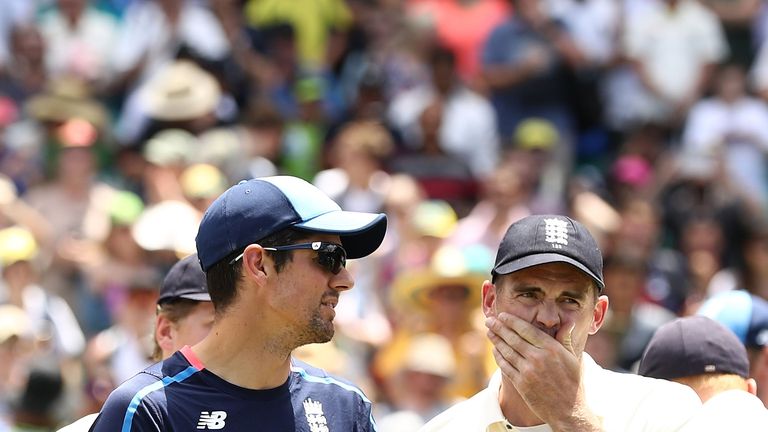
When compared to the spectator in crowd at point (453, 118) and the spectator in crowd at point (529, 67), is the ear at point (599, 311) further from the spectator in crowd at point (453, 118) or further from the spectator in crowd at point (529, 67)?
the spectator in crowd at point (529, 67)

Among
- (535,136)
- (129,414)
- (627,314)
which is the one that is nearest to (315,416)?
(129,414)

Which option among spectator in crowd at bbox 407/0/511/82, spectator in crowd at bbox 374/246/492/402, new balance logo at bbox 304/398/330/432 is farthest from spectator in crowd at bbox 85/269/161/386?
new balance logo at bbox 304/398/330/432

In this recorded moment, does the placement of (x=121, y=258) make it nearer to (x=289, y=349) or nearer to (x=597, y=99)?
(x=597, y=99)

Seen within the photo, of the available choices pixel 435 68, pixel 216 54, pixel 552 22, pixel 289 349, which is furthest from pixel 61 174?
pixel 289 349

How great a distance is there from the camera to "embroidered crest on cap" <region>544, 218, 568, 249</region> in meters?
4.62

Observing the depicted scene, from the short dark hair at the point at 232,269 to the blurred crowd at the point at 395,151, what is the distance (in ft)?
14.4

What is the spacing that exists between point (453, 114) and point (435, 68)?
458 mm

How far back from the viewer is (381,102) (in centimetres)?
1355

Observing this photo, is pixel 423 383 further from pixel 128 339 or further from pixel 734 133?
pixel 734 133

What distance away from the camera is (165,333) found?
5.70 meters

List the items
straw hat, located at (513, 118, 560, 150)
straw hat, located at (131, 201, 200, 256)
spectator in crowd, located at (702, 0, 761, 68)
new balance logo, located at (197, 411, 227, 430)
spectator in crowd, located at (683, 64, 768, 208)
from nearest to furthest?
1. new balance logo, located at (197, 411, 227, 430)
2. straw hat, located at (131, 201, 200, 256)
3. straw hat, located at (513, 118, 560, 150)
4. spectator in crowd, located at (683, 64, 768, 208)
5. spectator in crowd, located at (702, 0, 761, 68)

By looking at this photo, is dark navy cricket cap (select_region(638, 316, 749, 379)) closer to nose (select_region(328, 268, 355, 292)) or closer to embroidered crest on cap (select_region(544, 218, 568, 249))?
embroidered crest on cap (select_region(544, 218, 568, 249))

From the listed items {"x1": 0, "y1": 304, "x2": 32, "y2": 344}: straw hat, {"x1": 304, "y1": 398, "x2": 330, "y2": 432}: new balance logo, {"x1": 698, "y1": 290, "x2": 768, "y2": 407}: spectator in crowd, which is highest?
{"x1": 698, "y1": 290, "x2": 768, "y2": 407}: spectator in crowd

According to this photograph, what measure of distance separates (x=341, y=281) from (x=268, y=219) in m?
0.29
